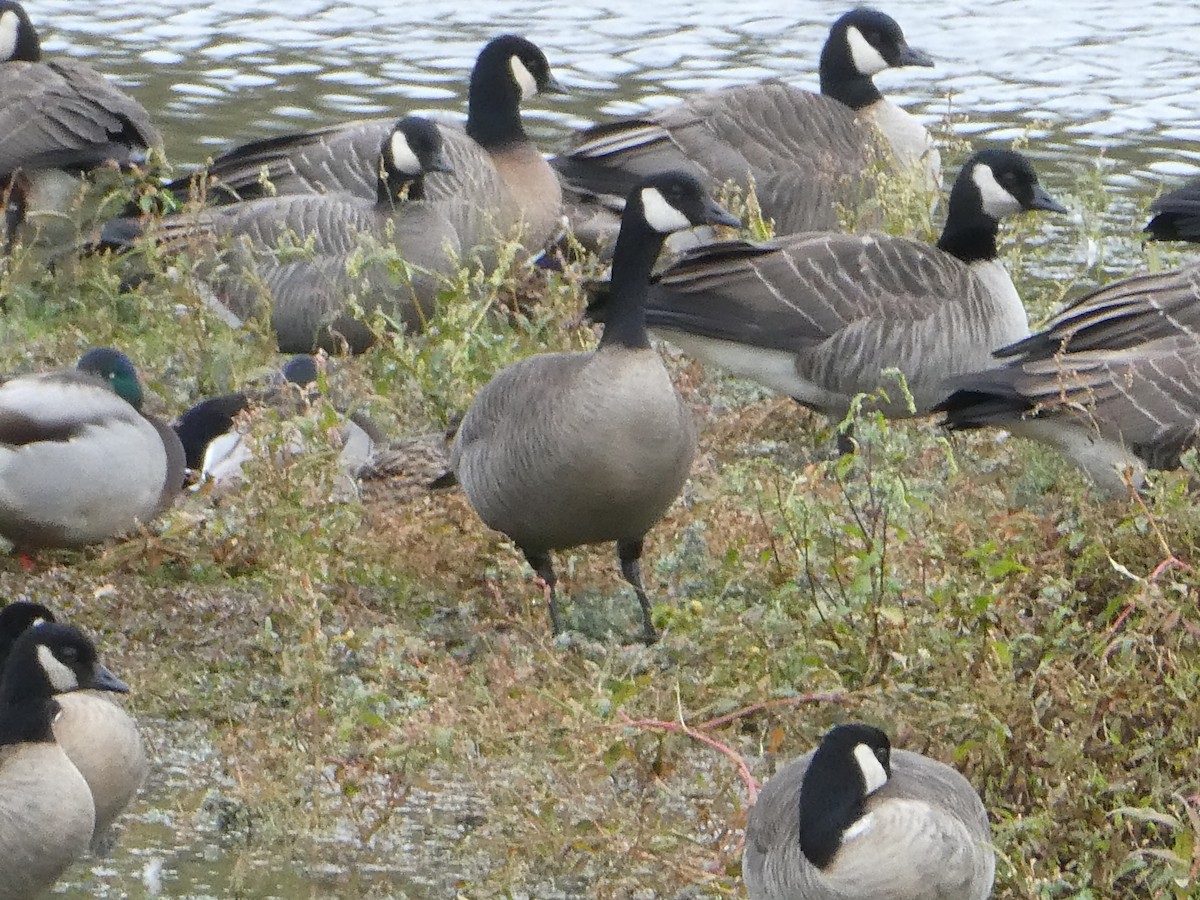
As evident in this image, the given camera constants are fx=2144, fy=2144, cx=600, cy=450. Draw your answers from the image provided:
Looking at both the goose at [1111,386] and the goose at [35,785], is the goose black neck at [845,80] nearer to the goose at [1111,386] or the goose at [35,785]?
the goose at [1111,386]

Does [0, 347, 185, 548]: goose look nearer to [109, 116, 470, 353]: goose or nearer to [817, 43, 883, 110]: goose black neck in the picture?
[109, 116, 470, 353]: goose

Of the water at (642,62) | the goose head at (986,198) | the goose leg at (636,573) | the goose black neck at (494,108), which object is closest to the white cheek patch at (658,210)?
the goose leg at (636,573)

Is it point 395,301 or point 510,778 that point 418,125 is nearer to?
point 395,301

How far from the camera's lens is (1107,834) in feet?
15.9

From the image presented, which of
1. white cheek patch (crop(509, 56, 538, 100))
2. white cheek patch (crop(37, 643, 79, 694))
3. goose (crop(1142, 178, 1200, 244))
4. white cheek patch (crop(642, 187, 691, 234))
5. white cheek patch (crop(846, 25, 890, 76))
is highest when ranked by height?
white cheek patch (crop(642, 187, 691, 234))

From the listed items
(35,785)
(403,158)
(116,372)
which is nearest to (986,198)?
(403,158)

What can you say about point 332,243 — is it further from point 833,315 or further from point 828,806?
point 828,806

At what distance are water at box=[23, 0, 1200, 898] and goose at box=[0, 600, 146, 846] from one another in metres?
7.00

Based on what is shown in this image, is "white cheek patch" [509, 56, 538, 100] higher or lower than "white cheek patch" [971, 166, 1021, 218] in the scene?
lower

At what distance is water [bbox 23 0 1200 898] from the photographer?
43.1ft

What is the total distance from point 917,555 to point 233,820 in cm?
212

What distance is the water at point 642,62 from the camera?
13148 millimetres

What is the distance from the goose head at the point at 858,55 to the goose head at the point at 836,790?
25.9 ft

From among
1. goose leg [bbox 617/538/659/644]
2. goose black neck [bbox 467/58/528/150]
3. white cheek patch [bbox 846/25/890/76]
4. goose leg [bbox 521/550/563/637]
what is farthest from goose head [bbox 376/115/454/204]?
goose leg [bbox 617/538/659/644]
